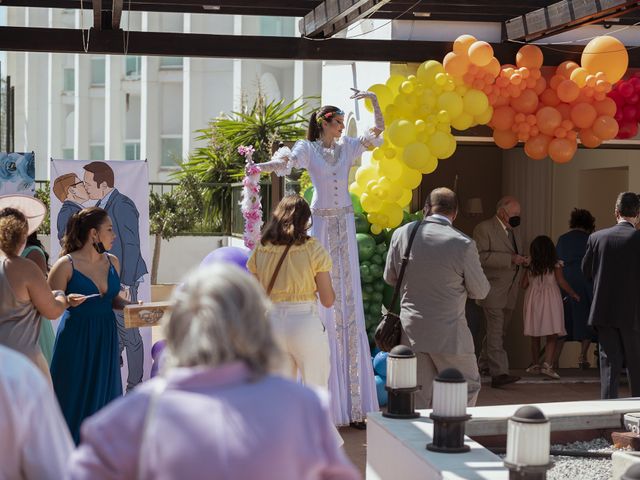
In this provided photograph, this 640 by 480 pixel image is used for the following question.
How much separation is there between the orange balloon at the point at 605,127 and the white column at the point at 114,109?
2301 centimetres

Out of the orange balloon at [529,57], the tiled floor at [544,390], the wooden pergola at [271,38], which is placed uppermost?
the wooden pergola at [271,38]

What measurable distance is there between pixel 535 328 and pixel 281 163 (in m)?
3.54

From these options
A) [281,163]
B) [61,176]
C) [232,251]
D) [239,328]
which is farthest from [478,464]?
[61,176]

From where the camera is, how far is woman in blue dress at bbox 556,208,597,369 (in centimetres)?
969

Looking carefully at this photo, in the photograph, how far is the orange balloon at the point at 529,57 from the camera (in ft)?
27.6

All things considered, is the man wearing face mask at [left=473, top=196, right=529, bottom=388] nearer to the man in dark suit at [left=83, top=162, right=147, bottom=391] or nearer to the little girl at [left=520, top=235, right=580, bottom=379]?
the little girl at [left=520, top=235, right=580, bottom=379]

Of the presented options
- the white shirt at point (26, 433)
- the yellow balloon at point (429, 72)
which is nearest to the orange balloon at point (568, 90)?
the yellow balloon at point (429, 72)

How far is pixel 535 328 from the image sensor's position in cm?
953

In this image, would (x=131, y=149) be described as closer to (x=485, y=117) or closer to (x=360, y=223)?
(x=360, y=223)

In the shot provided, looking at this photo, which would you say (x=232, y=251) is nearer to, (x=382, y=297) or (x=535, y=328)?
Answer: (x=382, y=297)

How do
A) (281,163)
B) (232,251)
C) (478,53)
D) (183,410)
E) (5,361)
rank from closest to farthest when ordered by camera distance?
(183,410) < (5,361) < (232,251) < (281,163) < (478,53)

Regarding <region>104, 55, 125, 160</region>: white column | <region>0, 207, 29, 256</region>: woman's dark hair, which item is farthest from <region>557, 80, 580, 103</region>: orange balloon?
<region>104, 55, 125, 160</region>: white column

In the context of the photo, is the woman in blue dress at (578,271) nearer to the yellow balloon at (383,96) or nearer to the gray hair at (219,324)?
the yellow balloon at (383,96)

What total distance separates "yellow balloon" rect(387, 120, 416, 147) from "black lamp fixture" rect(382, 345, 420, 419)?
3.22 metres
